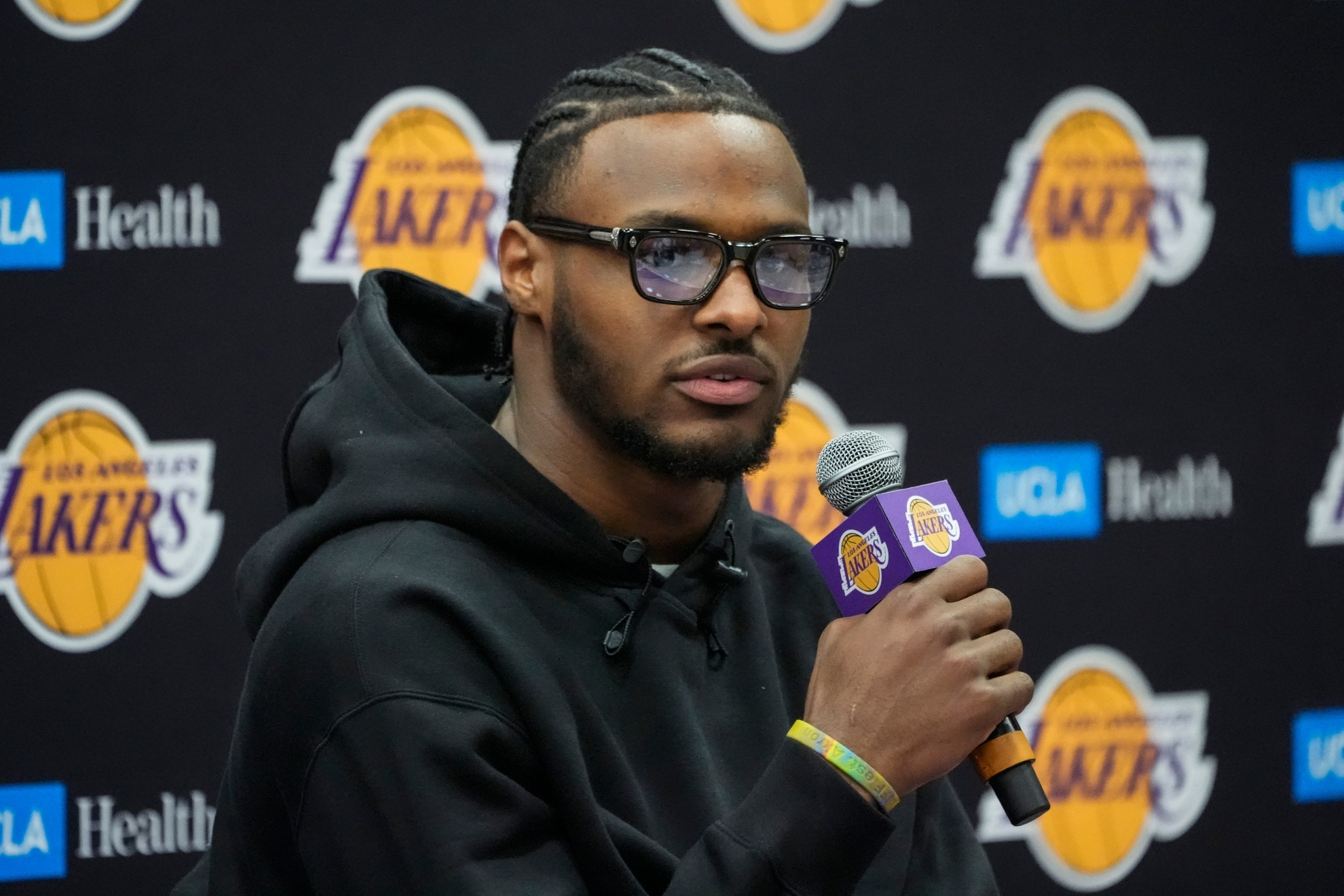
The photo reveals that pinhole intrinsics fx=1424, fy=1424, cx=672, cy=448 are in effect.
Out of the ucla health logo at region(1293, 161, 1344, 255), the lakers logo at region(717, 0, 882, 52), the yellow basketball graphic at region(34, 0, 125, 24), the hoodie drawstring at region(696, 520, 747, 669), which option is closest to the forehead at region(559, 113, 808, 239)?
the hoodie drawstring at region(696, 520, 747, 669)

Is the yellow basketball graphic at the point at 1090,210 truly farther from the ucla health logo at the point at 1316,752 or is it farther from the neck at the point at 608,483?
the neck at the point at 608,483

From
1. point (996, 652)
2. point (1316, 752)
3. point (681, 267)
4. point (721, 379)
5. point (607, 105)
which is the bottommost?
point (1316, 752)

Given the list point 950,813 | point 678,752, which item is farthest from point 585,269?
point 950,813

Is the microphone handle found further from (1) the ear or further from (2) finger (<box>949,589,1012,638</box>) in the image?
(1) the ear

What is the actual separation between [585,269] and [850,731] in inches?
19.5

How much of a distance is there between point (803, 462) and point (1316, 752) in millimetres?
1098

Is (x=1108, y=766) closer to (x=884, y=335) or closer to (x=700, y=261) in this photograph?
(x=884, y=335)

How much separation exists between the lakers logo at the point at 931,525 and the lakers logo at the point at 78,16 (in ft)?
5.22

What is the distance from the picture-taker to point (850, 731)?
1.09 meters

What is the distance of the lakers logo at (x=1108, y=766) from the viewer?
98.6 inches

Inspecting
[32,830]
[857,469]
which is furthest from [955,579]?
[32,830]

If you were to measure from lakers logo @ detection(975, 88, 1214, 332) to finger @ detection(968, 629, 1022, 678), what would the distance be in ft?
4.67

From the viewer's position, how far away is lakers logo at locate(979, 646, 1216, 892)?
250 centimetres

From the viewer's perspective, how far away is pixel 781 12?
2.33 m
